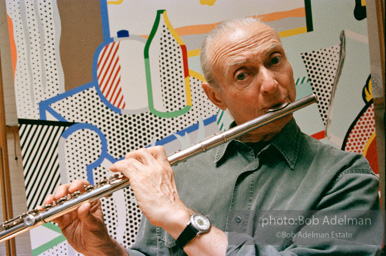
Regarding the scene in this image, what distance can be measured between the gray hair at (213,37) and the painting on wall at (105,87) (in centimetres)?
8

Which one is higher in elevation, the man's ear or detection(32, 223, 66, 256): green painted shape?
the man's ear

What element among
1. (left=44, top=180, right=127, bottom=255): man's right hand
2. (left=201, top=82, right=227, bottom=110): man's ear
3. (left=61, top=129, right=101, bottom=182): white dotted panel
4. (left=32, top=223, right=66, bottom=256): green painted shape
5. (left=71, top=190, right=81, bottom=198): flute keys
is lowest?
(left=32, top=223, right=66, bottom=256): green painted shape

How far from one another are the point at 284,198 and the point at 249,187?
9 cm

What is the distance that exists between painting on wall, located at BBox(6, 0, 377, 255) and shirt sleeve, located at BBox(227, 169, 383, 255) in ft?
1.25

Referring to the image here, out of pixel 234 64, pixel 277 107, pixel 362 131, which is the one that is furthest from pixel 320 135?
pixel 234 64

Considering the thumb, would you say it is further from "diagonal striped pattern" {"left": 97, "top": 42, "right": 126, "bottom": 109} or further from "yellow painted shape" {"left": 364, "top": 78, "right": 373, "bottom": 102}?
"yellow painted shape" {"left": 364, "top": 78, "right": 373, "bottom": 102}

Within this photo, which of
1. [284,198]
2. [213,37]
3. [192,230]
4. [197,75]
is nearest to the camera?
[192,230]

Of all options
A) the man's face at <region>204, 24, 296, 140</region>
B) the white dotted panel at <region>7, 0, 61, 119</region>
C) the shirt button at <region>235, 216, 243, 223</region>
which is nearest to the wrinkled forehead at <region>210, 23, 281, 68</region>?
the man's face at <region>204, 24, 296, 140</region>

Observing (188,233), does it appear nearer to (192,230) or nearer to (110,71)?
(192,230)

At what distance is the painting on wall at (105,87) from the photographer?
3.67ft

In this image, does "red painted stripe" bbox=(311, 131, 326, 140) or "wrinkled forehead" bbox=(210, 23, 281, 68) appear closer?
"wrinkled forehead" bbox=(210, 23, 281, 68)

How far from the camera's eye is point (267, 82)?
91cm

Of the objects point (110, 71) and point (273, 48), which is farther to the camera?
point (110, 71)

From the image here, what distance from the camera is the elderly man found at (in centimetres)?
79
